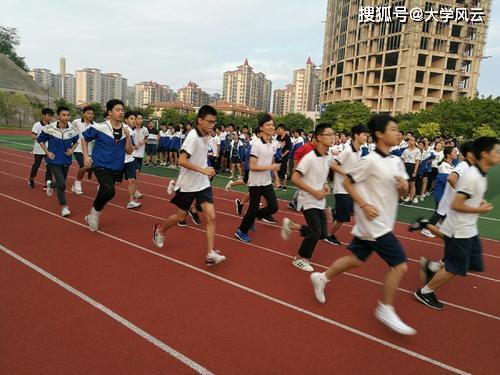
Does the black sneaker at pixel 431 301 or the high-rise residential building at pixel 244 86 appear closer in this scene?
the black sneaker at pixel 431 301

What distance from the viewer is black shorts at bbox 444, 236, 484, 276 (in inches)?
135

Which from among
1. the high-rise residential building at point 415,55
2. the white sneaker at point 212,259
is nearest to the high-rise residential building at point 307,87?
the high-rise residential building at point 415,55

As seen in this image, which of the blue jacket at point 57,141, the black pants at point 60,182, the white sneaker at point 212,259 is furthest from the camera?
the blue jacket at point 57,141

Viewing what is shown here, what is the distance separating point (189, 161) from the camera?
170 inches

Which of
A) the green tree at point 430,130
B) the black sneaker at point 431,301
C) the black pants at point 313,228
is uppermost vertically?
the green tree at point 430,130

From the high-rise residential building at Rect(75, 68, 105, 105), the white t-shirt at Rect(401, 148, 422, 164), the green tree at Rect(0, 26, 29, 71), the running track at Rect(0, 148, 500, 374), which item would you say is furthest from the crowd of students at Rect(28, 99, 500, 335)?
the high-rise residential building at Rect(75, 68, 105, 105)

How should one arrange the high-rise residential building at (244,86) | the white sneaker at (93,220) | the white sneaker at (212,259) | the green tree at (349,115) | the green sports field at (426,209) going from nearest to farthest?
the white sneaker at (212,259) → the white sneaker at (93,220) → the green sports field at (426,209) → the green tree at (349,115) → the high-rise residential building at (244,86)

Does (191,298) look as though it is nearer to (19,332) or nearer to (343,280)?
(19,332)

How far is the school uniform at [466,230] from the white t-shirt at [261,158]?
2552 mm

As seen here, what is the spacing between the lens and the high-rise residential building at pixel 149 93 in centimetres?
14638

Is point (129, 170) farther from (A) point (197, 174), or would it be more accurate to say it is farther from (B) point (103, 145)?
(A) point (197, 174)

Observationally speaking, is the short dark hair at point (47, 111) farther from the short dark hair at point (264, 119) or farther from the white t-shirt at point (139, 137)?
the short dark hair at point (264, 119)

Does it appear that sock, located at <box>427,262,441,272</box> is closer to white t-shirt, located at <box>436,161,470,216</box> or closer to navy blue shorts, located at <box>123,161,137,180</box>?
white t-shirt, located at <box>436,161,470,216</box>

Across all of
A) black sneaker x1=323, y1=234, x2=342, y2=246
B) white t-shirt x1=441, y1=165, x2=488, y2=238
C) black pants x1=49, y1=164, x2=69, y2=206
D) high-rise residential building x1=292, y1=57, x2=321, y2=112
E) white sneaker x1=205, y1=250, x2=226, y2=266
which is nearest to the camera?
white t-shirt x1=441, y1=165, x2=488, y2=238
